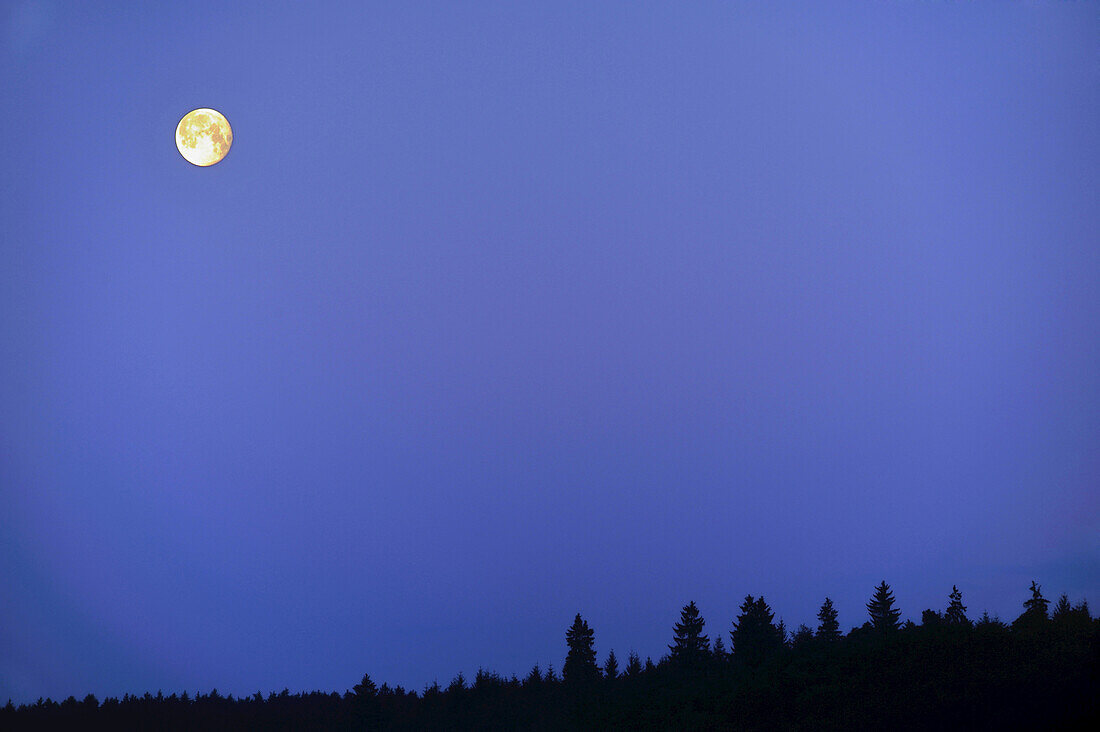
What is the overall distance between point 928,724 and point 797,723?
6.16 m

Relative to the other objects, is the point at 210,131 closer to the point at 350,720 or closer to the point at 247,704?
the point at 350,720

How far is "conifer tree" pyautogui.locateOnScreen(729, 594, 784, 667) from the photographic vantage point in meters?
74.5

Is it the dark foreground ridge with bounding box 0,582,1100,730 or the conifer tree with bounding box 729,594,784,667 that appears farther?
the conifer tree with bounding box 729,594,784,667

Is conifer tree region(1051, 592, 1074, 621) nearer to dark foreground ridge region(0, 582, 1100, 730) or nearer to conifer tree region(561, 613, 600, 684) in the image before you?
dark foreground ridge region(0, 582, 1100, 730)

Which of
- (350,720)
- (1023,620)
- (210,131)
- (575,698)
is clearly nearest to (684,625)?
(575,698)

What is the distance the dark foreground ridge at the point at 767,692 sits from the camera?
39.7 metres

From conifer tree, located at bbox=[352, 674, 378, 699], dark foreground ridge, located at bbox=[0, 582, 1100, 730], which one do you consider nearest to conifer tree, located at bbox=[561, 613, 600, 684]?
dark foreground ridge, located at bbox=[0, 582, 1100, 730]

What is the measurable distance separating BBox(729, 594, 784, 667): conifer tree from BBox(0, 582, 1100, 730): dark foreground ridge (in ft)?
0.58

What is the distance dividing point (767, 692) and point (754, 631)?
31661mm

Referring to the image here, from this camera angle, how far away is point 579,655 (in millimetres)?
79812

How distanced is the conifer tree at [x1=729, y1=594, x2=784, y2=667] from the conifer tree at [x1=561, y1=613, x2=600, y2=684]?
40.4 ft

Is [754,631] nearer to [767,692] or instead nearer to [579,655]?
[579,655]

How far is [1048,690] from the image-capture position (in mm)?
38969

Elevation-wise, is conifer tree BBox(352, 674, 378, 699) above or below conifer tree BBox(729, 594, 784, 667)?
below
